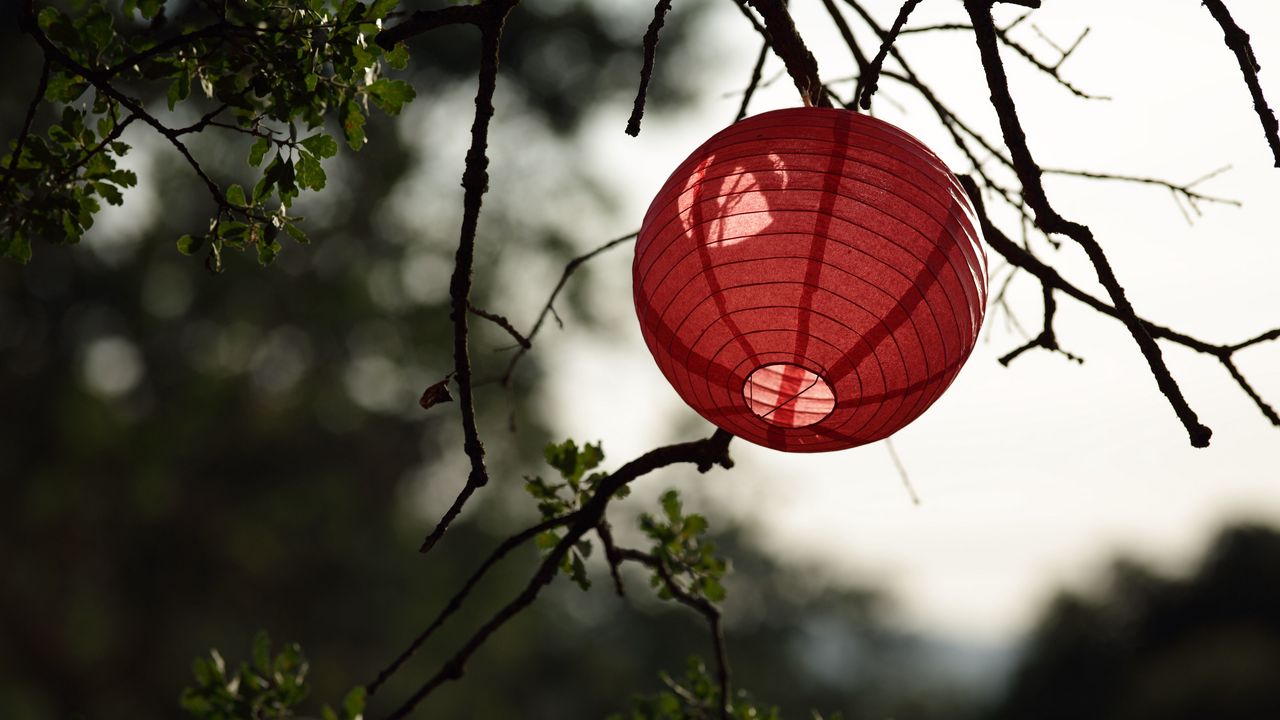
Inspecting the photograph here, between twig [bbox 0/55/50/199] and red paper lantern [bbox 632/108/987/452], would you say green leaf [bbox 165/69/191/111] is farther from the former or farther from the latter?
red paper lantern [bbox 632/108/987/452]

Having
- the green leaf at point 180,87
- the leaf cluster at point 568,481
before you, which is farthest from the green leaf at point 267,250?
the leaf cluster at point 568,481

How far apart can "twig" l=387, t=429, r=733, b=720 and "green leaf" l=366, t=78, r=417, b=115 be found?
0.70 m

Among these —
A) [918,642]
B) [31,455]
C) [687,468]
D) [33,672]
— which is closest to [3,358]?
[31,455]

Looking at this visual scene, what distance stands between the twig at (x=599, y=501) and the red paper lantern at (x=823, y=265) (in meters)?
0.43

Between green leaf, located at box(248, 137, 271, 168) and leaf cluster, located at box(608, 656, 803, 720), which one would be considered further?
leaf cluster, located at box(608, 656, 803, 720)

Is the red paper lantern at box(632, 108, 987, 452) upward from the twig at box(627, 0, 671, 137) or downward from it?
downward

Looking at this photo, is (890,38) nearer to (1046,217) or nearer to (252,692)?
(1046,217)

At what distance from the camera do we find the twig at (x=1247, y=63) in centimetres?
118

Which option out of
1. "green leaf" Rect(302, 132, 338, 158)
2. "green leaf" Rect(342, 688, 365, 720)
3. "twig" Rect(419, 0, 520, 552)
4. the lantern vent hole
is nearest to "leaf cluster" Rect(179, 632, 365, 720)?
"green leaf" Rect(342, 688, 365, 720)

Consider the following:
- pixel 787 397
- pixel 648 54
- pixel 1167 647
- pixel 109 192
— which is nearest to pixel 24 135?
pixel 109 192

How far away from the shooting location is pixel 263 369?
13.2 metres

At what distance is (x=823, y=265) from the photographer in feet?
3.56

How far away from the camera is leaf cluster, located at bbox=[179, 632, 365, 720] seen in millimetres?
1937

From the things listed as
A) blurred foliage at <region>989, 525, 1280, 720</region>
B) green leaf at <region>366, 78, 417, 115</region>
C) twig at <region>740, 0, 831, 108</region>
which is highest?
blurred foliage at <region>989, 525, 1280, 720</region>
